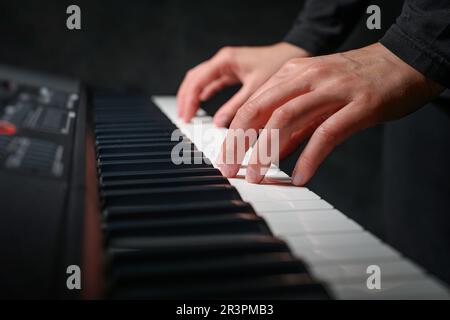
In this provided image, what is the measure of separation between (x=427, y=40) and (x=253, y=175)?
1.07 feet

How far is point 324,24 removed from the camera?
4.50 feet

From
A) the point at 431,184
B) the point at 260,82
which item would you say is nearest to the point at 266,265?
the point at 260,82

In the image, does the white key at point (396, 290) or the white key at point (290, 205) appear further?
the white key at point (290, 205)

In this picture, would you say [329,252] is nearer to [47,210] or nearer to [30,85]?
[47,210]

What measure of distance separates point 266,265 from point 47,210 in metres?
0.27

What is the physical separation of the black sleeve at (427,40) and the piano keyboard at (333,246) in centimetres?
26

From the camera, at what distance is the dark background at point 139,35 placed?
5.83ft

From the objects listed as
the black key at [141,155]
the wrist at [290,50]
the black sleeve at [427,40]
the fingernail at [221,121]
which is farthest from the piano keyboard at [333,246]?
the wrist at [290,50]

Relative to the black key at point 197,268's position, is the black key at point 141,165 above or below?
above

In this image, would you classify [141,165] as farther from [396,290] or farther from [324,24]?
[324,24]

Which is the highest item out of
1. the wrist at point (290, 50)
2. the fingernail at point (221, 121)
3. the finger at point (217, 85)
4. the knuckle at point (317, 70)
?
the wrist at point (290, 50)

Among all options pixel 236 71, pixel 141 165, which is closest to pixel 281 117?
pixel 141 165

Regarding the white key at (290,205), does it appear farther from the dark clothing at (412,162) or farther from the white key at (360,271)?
the dark clothing at (412,162)
